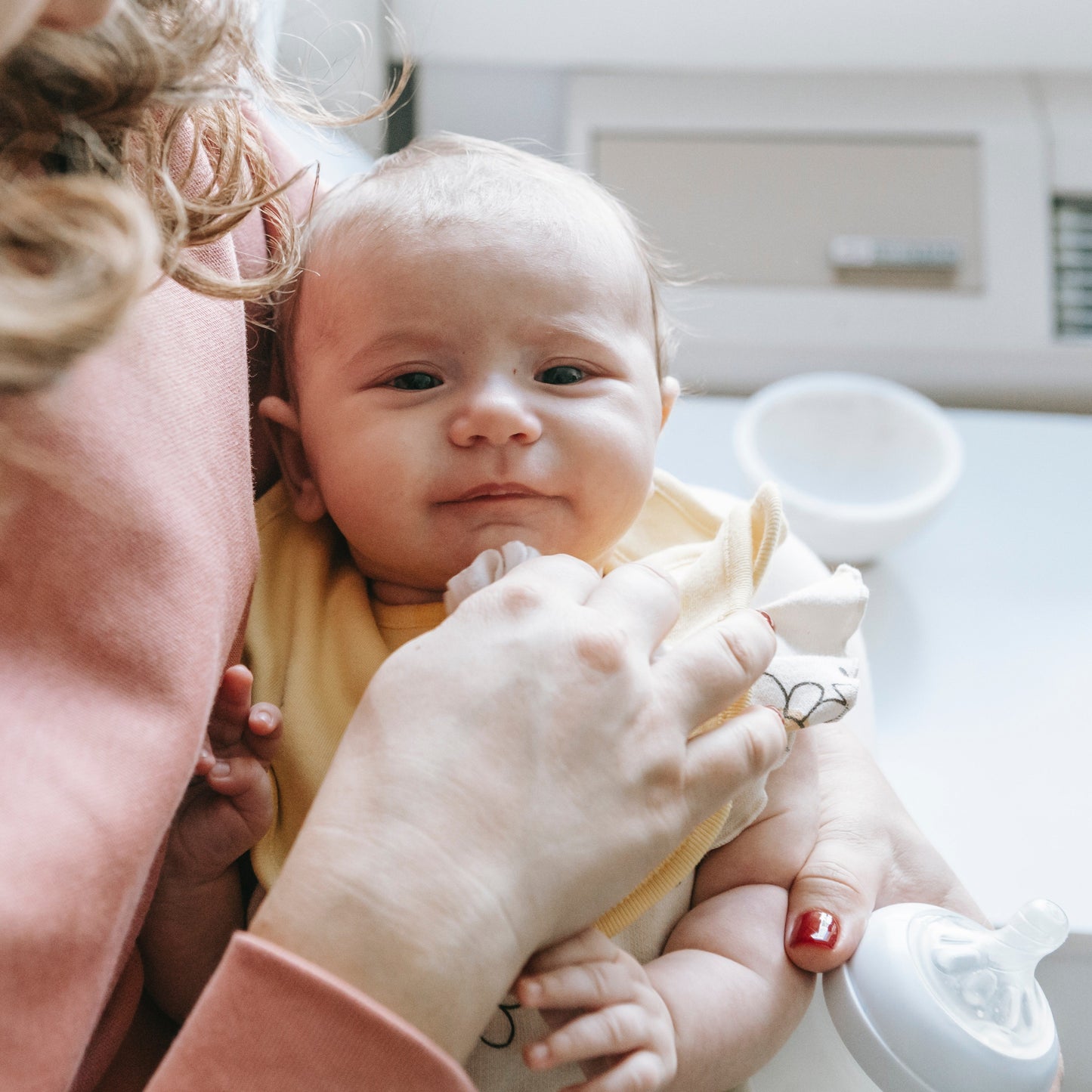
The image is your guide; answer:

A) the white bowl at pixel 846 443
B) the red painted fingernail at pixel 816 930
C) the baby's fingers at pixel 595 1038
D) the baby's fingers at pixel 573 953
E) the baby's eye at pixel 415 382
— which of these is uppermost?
the baby's eye at pixel 415 382

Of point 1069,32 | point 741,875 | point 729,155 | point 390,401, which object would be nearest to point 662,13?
point 729,155

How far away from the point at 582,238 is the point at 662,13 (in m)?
0.81

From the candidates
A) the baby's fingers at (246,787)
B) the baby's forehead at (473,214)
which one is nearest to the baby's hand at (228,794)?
the baby's fingers at (246,787)

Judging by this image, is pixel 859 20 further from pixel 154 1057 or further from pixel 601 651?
pixel 154 1057

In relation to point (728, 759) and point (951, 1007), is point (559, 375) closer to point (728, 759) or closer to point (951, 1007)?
point (728, 759)

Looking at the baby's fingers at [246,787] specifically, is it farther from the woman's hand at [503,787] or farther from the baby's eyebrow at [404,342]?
the baby's eyebrow at [404,342]

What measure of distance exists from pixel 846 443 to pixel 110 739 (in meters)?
1.05

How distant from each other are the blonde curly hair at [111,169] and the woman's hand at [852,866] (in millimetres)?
496

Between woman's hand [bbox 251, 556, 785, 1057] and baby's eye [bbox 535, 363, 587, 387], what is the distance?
0.23 meters

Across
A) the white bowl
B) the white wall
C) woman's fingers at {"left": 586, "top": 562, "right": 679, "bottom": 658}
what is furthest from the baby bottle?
the white wall

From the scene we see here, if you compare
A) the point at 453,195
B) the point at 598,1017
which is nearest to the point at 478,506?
the point at 453,195

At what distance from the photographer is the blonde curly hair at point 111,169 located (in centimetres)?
43

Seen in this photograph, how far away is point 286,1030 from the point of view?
0.44 metres

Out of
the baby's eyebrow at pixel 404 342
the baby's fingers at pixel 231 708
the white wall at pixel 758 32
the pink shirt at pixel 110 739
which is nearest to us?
the pink shirt at pixel 110 739
